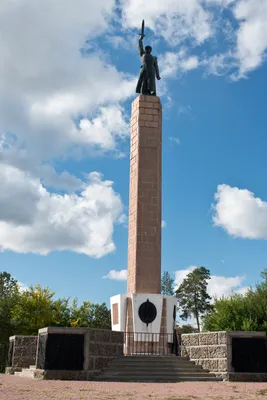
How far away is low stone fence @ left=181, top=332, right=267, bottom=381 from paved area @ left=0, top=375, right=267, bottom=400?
2.35 metres

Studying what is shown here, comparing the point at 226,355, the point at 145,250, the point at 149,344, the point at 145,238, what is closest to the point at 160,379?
the point at 226,355

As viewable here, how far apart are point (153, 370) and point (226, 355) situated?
243cm

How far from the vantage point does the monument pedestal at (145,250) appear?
20109mm

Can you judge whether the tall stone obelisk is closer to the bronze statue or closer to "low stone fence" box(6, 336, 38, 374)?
the bronze statue

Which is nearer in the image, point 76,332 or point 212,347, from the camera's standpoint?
point 76,332

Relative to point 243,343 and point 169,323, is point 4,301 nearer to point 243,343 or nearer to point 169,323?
point 169,323

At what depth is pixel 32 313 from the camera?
121 feet

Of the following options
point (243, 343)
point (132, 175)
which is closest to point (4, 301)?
point (132, 175)

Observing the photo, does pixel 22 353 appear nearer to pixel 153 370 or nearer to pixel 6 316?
pixel 153 370

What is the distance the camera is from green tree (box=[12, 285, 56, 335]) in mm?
36188

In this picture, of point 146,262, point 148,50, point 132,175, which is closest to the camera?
point 146,262

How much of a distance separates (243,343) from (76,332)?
556 centimetres

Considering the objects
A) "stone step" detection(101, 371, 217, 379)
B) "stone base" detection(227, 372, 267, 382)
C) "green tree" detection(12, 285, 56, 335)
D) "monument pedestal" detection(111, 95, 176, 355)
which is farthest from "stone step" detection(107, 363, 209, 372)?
"green tree" detection(12, 285, 56, 335)

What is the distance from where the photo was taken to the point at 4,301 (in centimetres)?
3897
